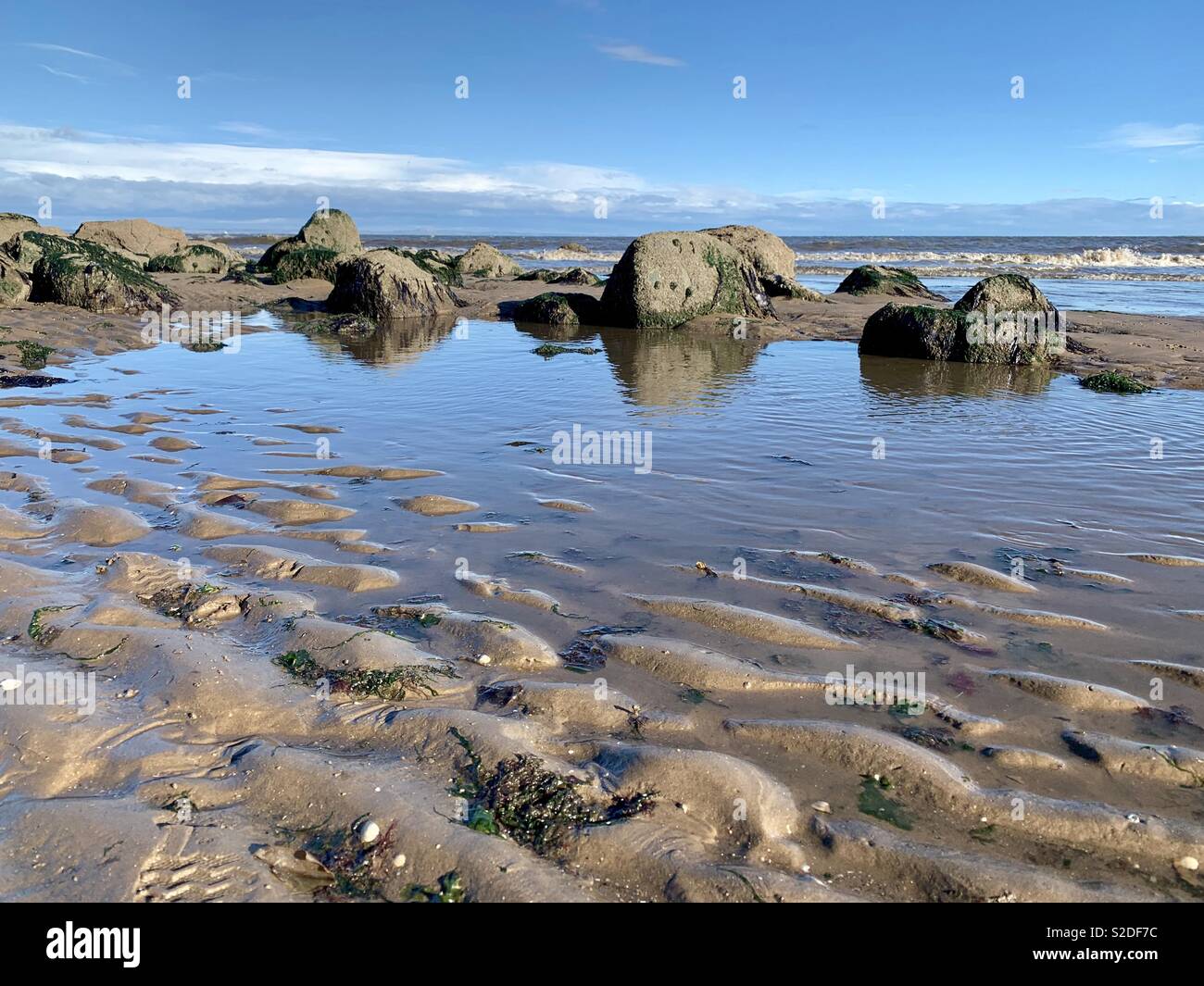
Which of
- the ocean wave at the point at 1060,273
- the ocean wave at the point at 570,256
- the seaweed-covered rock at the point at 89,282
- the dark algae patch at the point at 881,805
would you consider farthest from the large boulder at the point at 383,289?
the ocean wave at the point at 570,256

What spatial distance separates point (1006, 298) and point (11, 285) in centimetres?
1687

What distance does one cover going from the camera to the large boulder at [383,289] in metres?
17.5

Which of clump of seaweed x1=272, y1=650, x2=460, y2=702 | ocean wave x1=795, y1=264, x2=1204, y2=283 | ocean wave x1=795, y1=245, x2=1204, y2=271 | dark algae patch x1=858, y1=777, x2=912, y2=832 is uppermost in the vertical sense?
ocean wave x1=795, y1=245, x2=1204, y2=271

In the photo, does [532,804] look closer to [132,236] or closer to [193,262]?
[193,262]

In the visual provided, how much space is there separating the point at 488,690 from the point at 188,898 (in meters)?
1.37

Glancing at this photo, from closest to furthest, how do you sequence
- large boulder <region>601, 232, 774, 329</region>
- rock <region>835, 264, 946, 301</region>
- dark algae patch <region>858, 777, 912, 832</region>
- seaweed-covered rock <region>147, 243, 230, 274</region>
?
dark algae patch <region>858, 777, 912, 832</region>
large boulder <region>601, 232, 774, 329</region>
rock <region>835, 264, 946, 301</region>
seaweed-covered rock <region>147, 243, 230, 274</region>

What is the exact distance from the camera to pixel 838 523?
5395 millimetres

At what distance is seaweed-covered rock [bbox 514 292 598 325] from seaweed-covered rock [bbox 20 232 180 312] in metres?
Answer: 7.58

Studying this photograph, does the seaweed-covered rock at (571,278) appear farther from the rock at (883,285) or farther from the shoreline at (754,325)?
the rock at (883,285)

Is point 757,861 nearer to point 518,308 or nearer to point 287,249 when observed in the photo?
point 518,308

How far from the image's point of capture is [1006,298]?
42.1ft

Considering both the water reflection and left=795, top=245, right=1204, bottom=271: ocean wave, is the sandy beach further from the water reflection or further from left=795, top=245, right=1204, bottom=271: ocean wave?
left=795, top=245, right=1204, bottom=271: ocean wave

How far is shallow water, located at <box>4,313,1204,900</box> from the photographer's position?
12.0 ft

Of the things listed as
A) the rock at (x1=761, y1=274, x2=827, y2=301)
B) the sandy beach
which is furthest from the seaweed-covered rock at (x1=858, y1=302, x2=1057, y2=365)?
the rock at (x1=761, y1=274, x2=827, y2=301)
